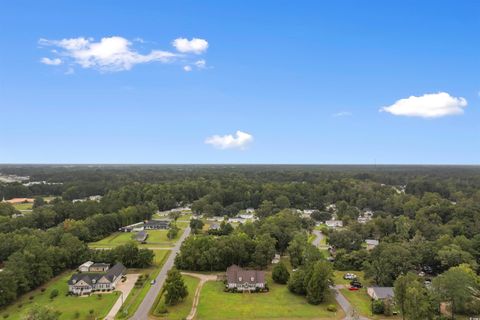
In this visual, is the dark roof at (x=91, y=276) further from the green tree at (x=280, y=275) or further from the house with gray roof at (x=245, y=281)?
the green tree at (x=280, y=275)

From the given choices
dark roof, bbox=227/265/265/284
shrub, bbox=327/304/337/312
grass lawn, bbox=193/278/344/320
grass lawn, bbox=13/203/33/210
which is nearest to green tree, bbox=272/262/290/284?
grass lawn, bbox=193/278/344/320

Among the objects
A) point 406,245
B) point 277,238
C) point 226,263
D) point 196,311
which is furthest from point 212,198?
point 196,311

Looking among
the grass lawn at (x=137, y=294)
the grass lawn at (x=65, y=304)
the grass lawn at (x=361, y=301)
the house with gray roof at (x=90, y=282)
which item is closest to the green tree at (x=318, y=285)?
the grass lawn at (x=361, y=301)

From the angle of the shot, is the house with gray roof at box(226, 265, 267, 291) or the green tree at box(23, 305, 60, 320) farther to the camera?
the house with gray roof at box(226, 265, 267, 291)

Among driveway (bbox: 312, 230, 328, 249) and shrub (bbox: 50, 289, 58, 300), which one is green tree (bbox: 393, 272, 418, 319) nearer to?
driveway (bbox: 312, 230, 328, 249)

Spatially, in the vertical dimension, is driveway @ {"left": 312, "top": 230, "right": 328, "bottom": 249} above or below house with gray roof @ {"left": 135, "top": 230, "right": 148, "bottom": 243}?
below
